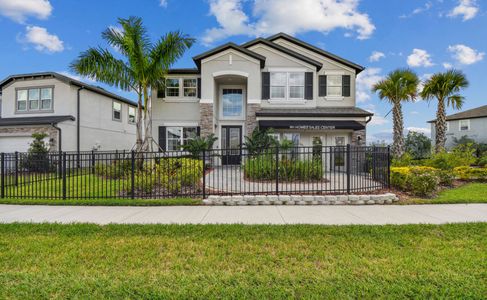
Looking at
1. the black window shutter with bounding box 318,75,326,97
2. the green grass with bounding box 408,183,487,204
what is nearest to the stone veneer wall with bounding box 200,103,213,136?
the black window shutter with bounding box 318,75,326,97

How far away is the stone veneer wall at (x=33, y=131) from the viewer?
1753 centimetres

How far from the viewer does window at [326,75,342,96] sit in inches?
744

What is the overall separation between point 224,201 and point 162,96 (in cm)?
1253

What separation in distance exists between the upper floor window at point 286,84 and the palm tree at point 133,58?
6.80 meters

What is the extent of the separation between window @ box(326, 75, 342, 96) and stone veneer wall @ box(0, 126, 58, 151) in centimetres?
1900

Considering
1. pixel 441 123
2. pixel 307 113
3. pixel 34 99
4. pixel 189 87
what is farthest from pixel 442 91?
pixel 34 99

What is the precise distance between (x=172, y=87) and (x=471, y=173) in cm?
1754

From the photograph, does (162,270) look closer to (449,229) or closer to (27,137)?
(449,229)

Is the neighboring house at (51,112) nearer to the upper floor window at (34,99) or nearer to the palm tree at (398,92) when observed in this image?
the upper floor window at (34,99)

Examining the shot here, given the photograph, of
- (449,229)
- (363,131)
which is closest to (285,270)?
(449,229)

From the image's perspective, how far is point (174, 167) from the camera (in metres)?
10.4

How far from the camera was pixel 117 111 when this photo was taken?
23922mm

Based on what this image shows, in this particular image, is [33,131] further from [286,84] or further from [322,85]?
[322,85]

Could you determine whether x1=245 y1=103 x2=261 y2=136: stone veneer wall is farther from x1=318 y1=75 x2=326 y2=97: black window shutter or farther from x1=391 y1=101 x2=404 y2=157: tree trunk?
x1=391 y1=101 x2=404 y2=157: tree trunk
